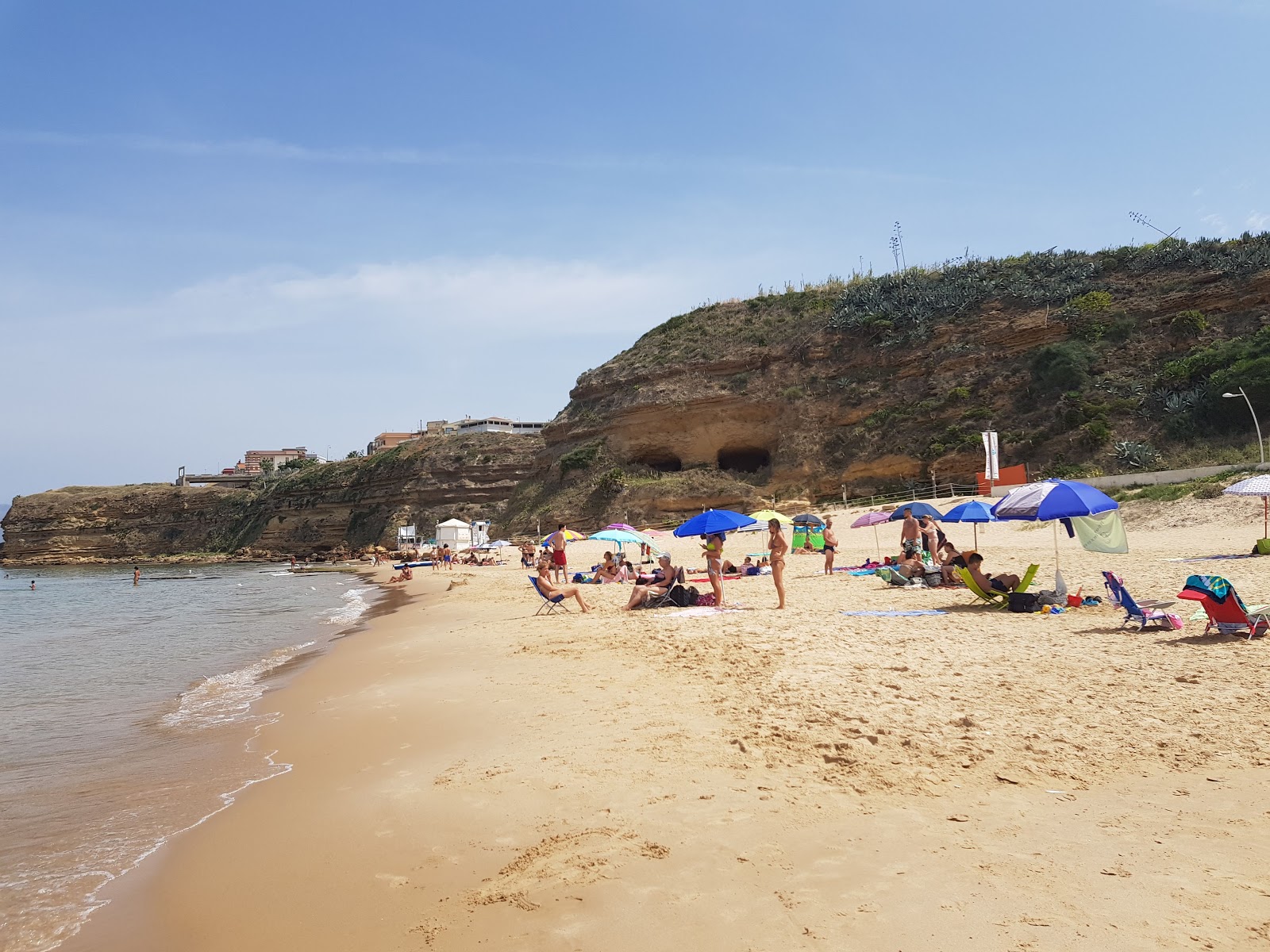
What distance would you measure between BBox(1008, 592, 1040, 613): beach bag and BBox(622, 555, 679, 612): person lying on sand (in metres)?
4.91

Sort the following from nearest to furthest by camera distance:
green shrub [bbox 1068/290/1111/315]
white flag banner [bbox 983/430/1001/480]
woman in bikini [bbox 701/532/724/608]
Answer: woman in bikini [bbox 701/532/724/608] → white flag banner [bbox 983/430/1001/480] → green shrub [bbox 1068/290/1111/315]

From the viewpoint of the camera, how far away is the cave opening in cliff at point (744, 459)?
4341 cm

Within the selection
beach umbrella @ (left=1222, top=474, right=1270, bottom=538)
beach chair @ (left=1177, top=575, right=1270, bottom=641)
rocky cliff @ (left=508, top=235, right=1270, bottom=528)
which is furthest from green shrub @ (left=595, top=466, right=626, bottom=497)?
beach chair @ (left=1177, top=575, right=1270, bottom=641)

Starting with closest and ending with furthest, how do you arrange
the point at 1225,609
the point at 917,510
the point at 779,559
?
1. the point at 1225,609
2. the point at 779,559
3. the point at 917,510

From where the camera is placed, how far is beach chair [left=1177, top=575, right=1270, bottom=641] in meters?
6.78

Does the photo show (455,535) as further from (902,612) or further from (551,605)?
(902,612)

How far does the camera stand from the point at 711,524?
13.6m

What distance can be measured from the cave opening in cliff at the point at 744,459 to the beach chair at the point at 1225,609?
1420 inches

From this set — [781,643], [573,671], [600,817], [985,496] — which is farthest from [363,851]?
[985,496]

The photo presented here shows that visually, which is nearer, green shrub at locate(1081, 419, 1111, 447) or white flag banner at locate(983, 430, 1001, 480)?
white flag banner at locate(983, 430, 1001, 480)

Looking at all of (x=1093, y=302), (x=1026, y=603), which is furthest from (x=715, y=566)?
(x=1093, y=302)

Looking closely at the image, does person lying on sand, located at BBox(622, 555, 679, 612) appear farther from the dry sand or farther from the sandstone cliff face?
the sandstone cliff face

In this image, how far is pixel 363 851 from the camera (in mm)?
4055

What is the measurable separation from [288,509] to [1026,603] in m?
61.5
